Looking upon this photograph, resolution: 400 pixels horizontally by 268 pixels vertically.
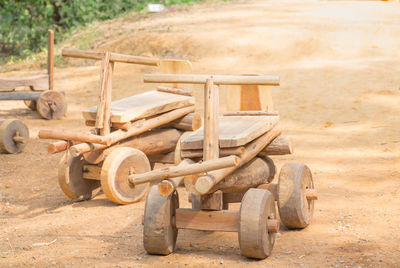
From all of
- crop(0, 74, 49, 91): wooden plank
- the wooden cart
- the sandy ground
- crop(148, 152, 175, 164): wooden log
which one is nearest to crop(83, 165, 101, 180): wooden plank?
the sandy ground

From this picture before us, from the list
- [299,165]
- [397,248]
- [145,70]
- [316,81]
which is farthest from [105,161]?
[145,70]

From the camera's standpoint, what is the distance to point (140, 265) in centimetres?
403

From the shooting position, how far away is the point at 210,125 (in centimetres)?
417

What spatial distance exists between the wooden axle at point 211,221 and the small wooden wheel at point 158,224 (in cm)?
8

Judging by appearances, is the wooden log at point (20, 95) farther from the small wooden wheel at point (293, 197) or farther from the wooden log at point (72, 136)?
the small wooden wheel at point (293, 197)

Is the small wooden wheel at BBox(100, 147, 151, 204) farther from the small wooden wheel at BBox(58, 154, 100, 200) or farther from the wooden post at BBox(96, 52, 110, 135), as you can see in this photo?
the small wooden wheel at BBox(58, 154, 100, 200)

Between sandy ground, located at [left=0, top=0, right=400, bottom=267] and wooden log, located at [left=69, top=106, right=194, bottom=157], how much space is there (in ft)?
1.94

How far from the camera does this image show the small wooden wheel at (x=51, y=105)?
30.3 ft

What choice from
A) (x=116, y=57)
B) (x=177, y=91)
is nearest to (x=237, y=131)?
(x=116, y=57)

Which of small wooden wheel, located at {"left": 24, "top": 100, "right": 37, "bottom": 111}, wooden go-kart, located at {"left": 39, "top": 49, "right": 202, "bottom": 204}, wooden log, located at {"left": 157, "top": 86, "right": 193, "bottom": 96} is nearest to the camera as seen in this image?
wooden go-kart, located at {"left": 39, "top": 49, "right": 202, "bottom": 204}

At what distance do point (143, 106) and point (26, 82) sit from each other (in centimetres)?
392

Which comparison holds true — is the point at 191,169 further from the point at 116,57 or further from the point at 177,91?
the point at 177,91

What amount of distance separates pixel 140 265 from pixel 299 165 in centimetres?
156

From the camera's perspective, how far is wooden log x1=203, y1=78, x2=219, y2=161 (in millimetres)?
4156
